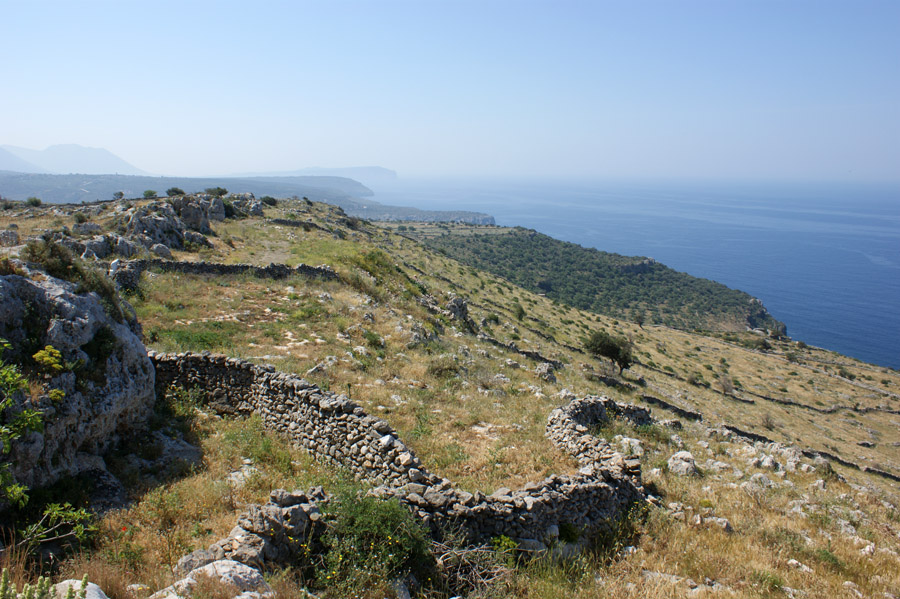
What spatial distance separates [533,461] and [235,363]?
7090 mm

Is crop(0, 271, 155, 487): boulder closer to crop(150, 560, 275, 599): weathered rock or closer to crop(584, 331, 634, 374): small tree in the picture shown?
crop(150, 560, 275, 599): weathered rock

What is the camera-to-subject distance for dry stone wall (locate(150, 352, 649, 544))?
628cm

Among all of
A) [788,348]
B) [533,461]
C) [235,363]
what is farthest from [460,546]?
[788,348]

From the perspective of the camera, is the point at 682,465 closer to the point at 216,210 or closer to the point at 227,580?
the point at 227,580

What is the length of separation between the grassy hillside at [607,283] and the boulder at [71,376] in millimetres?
75562

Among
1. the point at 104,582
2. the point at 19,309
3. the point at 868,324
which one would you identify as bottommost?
the point at 868,324

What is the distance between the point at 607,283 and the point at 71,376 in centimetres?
9720

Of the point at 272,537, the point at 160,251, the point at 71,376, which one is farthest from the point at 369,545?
the point at 160,251

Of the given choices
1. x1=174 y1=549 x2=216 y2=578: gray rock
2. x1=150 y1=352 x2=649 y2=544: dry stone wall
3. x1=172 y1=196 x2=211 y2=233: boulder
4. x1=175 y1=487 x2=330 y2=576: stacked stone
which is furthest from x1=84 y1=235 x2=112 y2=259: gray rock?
x1=174 y1=549 x2=216 y2=578: gray rock

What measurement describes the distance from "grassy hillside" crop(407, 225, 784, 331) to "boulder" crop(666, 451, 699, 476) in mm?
69532

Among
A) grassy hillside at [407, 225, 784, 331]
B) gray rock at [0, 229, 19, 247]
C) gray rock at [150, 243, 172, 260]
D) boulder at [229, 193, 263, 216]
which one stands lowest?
grassy hillside at [407, 225, 784, 331]

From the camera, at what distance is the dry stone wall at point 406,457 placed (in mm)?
6281

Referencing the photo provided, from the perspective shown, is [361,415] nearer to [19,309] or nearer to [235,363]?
[235,363]

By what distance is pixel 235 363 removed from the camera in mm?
10070
